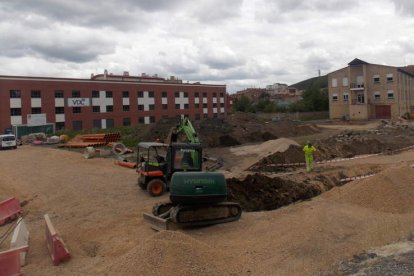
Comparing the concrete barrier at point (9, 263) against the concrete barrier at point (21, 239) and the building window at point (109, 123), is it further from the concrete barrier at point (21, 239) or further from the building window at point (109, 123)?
the building window at point (109, 123)

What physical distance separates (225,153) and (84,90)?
37140mm

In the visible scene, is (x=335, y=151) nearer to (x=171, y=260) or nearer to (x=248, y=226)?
(x=248, y=226)

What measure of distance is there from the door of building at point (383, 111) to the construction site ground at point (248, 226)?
158 ft

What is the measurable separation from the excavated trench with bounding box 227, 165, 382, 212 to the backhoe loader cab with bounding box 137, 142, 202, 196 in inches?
59.7

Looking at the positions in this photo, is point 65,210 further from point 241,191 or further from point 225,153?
point 225,153

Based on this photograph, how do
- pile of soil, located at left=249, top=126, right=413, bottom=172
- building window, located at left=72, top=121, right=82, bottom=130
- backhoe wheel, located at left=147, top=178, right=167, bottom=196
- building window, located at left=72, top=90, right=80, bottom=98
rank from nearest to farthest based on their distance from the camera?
1. backhoe wheel, located at left=147, top=178, right=167, bottom=196
2. pile of soil, located at left=249, top=126, right=413, bottom=172
3. building window, located at left=72, top=90, right=80, bottom=98
4. building window, located at left=72, top=121, right=82, bottom=130

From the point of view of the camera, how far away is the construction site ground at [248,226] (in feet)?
25.2

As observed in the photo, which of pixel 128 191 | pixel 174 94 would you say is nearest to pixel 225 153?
pixel 128 191

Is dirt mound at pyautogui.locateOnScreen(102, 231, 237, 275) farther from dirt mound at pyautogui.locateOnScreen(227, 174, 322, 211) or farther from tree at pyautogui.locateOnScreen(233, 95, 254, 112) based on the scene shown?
tree at pyautogui.locateOnScreen(233, 95, 254, 112)

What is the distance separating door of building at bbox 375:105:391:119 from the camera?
2537 inches

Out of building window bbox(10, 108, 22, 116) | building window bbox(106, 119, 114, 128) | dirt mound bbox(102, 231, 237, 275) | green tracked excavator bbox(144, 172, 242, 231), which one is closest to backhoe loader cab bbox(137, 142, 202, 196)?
green tracked excavator bbox(144, 172, 242, 231)

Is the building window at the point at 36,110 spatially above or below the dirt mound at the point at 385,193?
above

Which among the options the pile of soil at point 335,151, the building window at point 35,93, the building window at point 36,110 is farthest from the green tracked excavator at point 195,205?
the building window at point 35,93

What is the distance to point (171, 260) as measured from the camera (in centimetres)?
752
